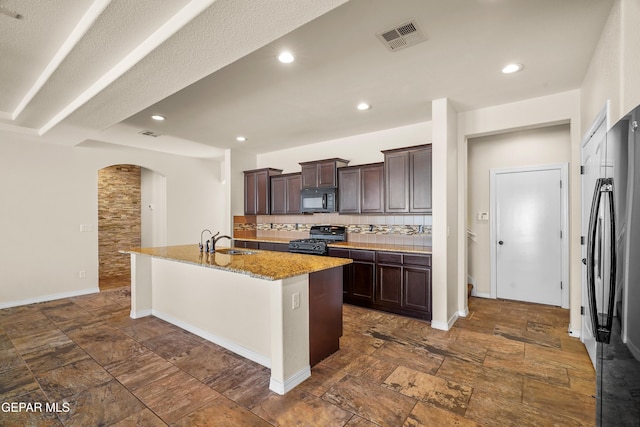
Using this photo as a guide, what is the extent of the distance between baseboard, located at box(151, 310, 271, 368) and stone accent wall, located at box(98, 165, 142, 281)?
11.9 feet

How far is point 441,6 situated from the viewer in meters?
1.97

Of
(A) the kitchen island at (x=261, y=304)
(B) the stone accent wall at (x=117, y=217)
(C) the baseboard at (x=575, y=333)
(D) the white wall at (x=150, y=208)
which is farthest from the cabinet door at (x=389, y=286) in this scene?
(B) the stone accent wall at (x=117, y=217)

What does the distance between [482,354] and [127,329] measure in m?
3.77

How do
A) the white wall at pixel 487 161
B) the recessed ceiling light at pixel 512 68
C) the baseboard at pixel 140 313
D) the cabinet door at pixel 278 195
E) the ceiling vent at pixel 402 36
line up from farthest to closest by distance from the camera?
the cabinet door at pixel 278 195
the white wall at pixel 487 161
the baseboard at pixel 140 313
the recessed ceiling light at pixel 512 68
the ceiling vent at pixel 402 36

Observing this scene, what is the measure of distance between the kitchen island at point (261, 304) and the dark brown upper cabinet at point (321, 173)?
82.3 inches

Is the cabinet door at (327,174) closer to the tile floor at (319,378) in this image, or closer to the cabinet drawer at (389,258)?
the cabinet drawer at (389,258)

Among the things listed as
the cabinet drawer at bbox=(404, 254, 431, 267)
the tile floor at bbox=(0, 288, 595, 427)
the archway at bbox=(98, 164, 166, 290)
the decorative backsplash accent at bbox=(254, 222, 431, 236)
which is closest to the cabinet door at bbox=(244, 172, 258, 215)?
the decorative backsplash accent at bbox=(254, 222, 431, 236)

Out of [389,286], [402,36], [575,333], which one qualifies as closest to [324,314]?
[389,286]

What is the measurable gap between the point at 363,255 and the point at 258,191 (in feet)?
9.10

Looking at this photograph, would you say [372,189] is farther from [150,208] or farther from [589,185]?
[150,208]

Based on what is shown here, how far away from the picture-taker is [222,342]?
10.1ft

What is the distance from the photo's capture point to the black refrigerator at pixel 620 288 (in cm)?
108

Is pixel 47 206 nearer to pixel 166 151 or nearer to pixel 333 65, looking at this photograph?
pixel 166 151

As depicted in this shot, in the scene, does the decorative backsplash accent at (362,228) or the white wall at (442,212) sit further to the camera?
the decorative backsplash accent at (362,228)
